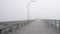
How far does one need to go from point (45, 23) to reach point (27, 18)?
1.11 m

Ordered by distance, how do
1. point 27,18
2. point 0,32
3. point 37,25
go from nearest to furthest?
point 0,32 < point 27,18 < point 37,25

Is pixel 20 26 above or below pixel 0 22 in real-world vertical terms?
below

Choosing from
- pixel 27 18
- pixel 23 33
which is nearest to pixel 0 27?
pixel 23 33

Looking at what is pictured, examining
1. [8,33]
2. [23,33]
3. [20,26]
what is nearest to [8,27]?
[8,33]

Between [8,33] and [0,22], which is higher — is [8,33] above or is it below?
below

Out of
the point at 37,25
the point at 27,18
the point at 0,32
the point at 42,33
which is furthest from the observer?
the point at 37,25

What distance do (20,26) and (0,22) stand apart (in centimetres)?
144

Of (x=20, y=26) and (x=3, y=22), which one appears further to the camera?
(x=20, y=26)

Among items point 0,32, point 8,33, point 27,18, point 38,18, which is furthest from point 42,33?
point 0,32

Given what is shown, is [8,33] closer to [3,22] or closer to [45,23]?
[3,22]

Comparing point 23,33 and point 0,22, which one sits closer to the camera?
point 0,22

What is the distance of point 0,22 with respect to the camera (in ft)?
14.5

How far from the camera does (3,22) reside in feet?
14.8

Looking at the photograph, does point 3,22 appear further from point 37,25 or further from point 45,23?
point 45,23
